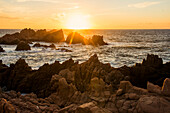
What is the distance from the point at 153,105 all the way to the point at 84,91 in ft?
18.5

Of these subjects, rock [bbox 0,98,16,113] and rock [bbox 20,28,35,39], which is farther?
rock [bbox 20,28,35,39]

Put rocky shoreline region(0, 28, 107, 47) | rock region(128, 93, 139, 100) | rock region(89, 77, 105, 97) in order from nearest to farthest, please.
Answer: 1. rock region(128, 93, 139, 100)
2. rock region(89, 77, 105, 97)
3. rocky shoreline region(0, 28, 107, 47)

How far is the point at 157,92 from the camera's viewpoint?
7.60 metres

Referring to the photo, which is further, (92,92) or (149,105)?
(92,92)

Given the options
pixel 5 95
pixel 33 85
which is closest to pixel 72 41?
pixel 33 85

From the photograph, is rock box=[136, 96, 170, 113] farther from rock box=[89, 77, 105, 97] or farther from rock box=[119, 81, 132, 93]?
rock box=[89, 77, 105, 97]

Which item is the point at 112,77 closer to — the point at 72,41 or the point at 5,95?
the point at 5,95

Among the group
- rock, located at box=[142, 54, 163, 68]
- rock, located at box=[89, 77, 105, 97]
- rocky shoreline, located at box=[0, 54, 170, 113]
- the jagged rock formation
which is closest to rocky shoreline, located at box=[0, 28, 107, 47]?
the jagged rock formation

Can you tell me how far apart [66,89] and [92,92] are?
6.79ft

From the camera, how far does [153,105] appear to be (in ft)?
22.2

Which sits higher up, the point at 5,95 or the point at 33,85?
the point at 5,95

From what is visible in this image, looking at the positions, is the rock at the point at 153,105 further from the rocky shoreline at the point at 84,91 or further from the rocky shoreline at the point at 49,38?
the rocky shoreline at the point at 49,38

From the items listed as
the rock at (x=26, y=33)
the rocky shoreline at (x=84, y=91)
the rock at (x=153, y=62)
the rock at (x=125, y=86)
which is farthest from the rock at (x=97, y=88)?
the rock at (x=26, y=33)

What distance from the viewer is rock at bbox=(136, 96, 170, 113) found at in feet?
21.7
